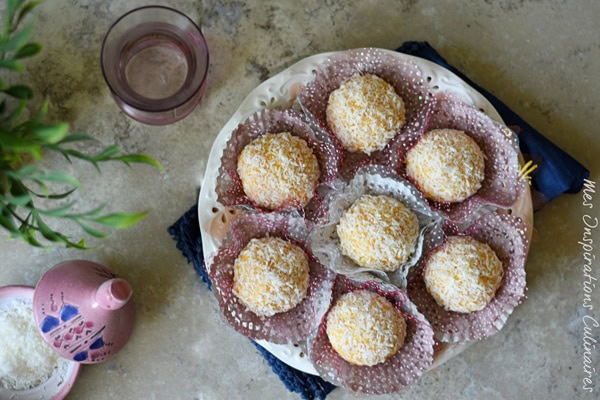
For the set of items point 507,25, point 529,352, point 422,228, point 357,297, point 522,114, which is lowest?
point 529,352

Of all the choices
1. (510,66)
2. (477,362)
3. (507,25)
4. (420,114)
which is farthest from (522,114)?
(477,362)

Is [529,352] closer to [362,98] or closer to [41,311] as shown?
[362,98]

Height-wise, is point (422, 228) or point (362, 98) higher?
point (362, 98)

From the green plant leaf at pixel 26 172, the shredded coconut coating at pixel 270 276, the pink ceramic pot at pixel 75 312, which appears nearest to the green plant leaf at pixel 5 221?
the green plant leaf at pixel 26 172

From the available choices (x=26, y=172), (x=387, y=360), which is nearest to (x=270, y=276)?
(x=387, y=360)

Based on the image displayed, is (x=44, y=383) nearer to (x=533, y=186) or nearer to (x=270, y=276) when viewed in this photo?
(x=270, y=276)
